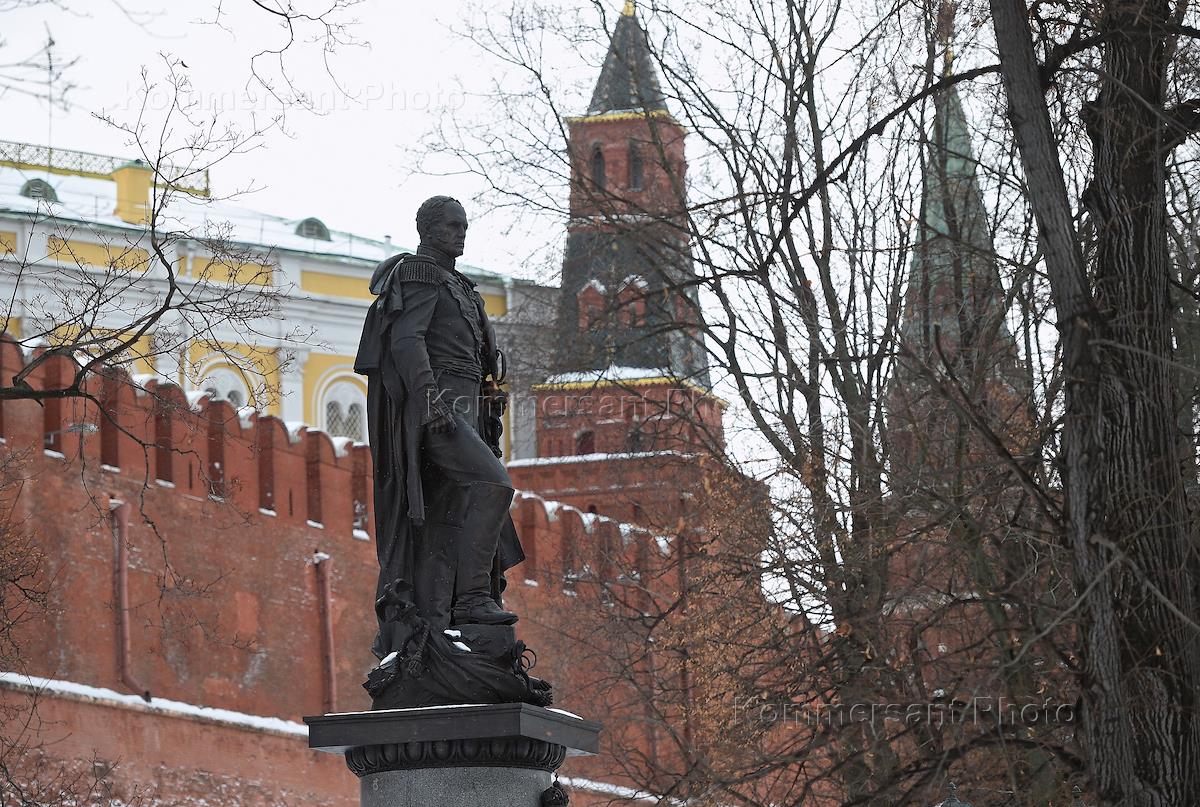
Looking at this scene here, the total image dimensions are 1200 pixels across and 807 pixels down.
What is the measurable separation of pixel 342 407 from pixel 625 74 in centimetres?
2340

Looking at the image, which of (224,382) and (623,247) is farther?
(224,382)

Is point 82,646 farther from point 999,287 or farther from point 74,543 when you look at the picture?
A: point 999,287

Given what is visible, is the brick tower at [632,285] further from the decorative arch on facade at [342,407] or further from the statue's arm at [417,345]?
the decorative arch on facade at [342,407]

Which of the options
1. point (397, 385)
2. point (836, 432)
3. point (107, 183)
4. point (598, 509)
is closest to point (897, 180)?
point (836, 432)

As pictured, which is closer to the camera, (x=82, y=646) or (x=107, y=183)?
(x=82, y=646)

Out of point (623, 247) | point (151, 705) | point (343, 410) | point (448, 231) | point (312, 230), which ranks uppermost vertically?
point (312, 230)

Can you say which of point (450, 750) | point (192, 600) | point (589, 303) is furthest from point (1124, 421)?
point (192, 600)

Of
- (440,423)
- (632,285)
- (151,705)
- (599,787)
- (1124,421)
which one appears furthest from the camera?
(599,787)

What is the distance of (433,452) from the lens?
866 centimetres

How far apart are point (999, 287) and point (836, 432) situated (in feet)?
12.4

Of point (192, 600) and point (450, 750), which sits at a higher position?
point (450, 750)

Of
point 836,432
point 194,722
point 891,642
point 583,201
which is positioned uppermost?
point 583,201

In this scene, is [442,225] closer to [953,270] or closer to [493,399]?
[493,399]

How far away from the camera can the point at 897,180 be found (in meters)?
19.8
